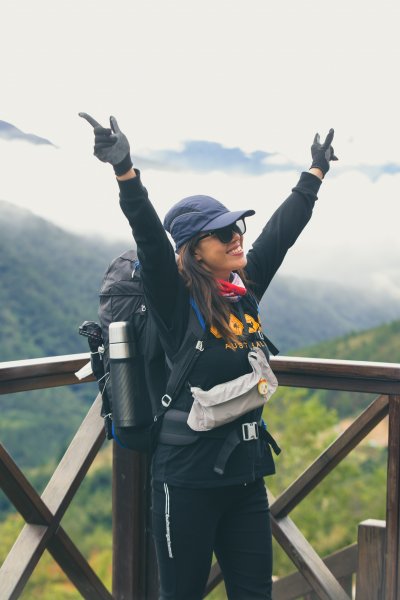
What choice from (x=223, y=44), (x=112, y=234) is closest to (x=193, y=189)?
(x=112, y=234)

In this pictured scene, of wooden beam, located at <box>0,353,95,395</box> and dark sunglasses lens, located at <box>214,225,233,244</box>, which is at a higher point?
dark sunglasses lens, located at <box>214,225,233,244</box>

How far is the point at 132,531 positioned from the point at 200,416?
0.88 m

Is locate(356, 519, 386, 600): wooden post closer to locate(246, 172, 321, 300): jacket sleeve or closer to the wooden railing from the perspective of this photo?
the wooden railing

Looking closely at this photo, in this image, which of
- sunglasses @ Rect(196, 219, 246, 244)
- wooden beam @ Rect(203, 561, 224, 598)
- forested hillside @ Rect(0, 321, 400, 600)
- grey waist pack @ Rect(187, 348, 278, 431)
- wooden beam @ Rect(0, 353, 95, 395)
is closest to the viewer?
grey waist pack @ Rect(187, 348, 278, 431)

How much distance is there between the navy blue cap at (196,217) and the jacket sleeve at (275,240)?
195 millimetres

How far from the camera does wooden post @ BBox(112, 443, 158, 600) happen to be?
2.21m

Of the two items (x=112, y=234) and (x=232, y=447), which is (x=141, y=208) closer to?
(x=232, y=447)

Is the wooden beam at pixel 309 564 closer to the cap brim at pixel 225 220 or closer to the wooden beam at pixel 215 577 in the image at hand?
the wooden beam at pixel 215 577

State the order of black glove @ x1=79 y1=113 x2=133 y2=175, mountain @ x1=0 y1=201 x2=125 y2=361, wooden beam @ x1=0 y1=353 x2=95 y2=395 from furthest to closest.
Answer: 1. mountain @ x1=0 y1=201 x2=125 y2=361
2. wooden beam @ x1=0 y1=353 x2=95 y2=395
3. black glove @ x1=79 y1=113 x2=133 y2=175

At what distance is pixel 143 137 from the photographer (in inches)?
3103

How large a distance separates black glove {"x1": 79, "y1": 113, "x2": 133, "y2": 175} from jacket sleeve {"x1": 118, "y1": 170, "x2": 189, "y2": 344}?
0.11 feet

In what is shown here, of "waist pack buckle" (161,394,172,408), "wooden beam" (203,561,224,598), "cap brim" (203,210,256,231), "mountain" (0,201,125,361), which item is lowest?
"mountain" (0,201,125,361)

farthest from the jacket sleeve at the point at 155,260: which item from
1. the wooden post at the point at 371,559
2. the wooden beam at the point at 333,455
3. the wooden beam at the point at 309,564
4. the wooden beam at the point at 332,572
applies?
the wooden beam at the point at 332,572

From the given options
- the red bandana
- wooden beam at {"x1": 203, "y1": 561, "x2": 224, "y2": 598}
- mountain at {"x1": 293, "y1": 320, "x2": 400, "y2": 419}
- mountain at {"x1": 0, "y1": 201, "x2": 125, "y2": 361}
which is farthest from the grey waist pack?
mountain at {"x1": 0, "y1": 201, "x2": 125, "y2": 361}
